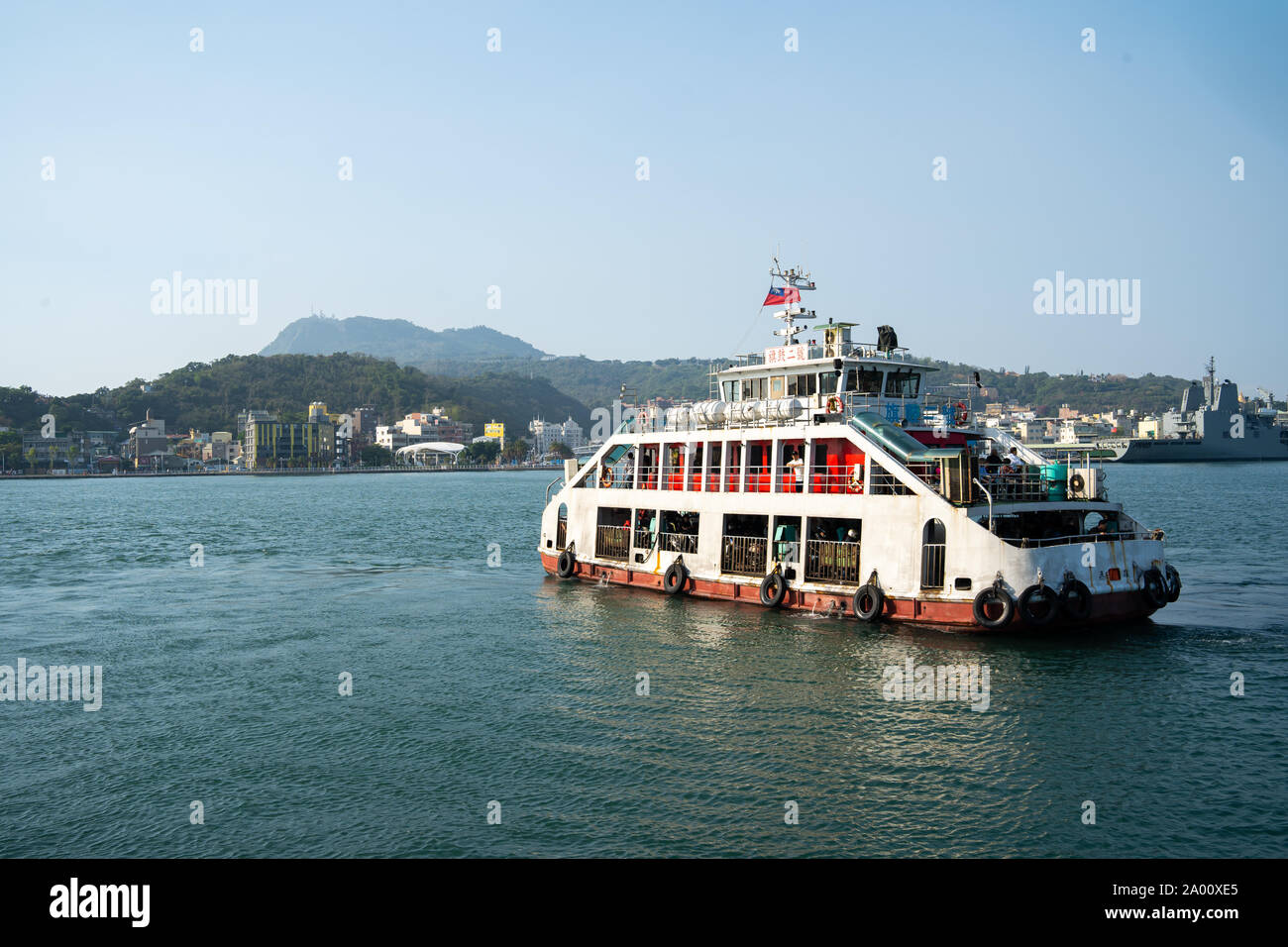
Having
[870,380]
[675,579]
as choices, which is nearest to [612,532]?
[675,579]

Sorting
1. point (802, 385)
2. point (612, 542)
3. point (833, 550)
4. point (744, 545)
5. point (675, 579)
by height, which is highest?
point (802, 385)

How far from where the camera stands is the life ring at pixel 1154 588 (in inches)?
1024

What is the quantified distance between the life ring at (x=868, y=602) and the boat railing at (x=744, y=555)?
14.8 feet

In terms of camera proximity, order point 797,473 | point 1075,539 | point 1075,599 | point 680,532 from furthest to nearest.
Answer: point 680,532 < point 797,473 < point 1075,539 < point 1075,599

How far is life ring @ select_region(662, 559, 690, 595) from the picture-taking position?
32.2 meters

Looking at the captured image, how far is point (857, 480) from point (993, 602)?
→ 5652 mm

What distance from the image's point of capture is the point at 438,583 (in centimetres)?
3816

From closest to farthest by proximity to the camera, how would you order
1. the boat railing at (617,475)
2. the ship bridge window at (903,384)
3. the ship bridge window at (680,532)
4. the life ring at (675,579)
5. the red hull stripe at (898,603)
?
the red hull stripe at (898,603), the life ring at (675,579), the ship bridge window at (903,384), the ship bridge window at (680,532), the boat railing at (617,475)

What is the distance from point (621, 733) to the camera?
1839 cm

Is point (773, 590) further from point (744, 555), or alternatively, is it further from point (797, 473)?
point (797, 473)

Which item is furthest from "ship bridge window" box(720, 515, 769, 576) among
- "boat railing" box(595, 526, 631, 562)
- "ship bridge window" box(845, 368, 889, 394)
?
"ship bridge window" box(845, 368, 889, 394)

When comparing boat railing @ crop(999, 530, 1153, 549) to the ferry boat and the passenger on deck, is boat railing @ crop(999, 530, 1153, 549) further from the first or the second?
the passenger on deck

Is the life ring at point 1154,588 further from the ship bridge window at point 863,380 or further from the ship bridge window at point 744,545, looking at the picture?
the ship bridge window at point 744,545

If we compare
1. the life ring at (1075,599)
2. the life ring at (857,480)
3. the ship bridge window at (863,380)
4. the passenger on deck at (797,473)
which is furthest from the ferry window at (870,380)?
the life ring at (1075,599)
